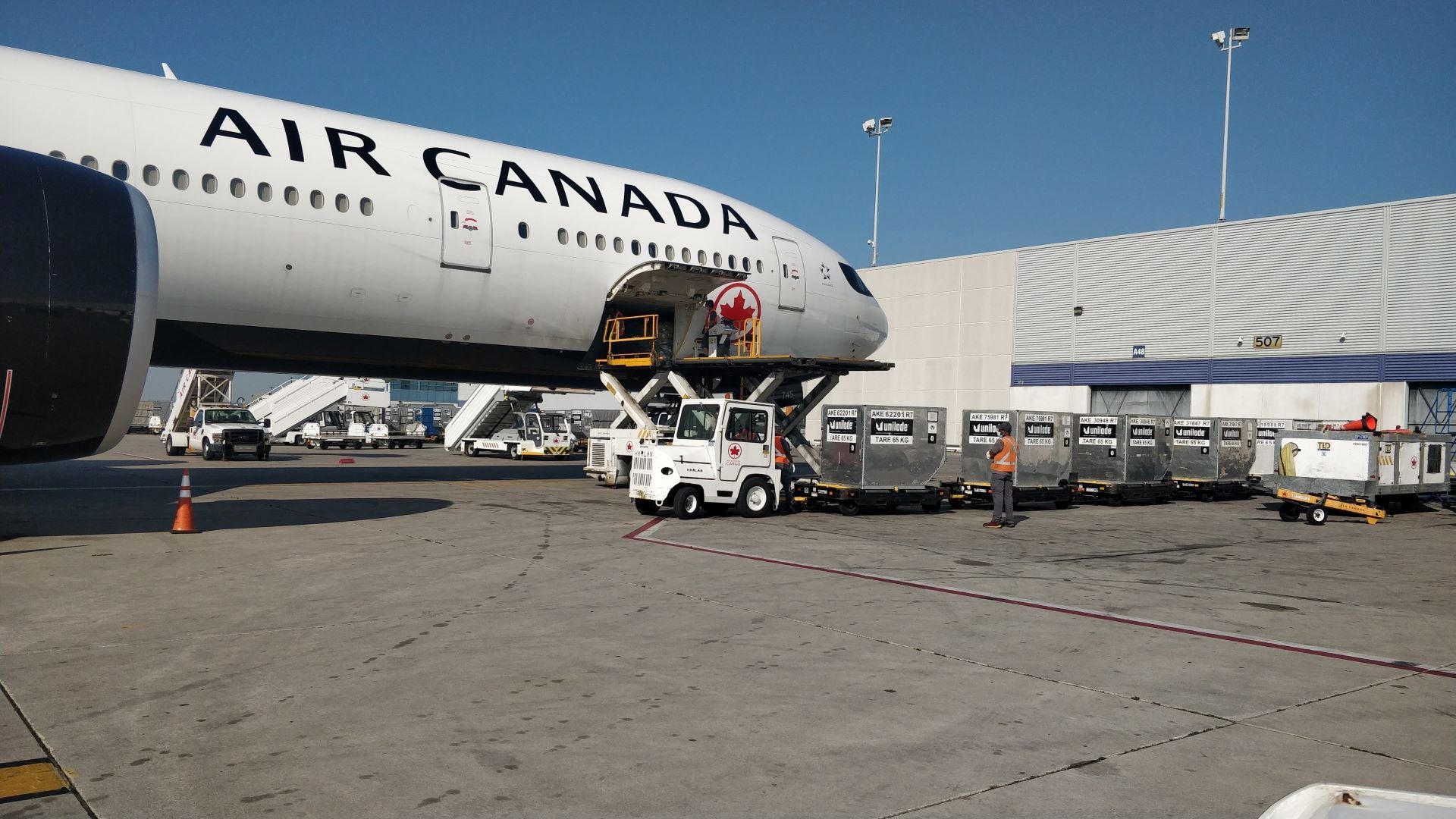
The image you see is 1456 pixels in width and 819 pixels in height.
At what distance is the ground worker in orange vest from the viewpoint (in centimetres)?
1702

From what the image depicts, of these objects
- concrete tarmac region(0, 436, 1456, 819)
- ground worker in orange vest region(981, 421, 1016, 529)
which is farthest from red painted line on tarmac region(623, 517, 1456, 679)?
ground worker in orange vest region(981, 421, 1016, 529)

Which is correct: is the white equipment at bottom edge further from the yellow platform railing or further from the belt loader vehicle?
the yellow platform railing

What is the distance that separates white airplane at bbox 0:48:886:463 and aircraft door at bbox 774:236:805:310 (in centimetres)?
6

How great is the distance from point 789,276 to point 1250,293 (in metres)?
21.8

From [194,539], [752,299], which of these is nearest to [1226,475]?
[752,299]

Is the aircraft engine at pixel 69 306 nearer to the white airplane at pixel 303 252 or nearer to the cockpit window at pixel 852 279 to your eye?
the white airplane at pixel 303 252

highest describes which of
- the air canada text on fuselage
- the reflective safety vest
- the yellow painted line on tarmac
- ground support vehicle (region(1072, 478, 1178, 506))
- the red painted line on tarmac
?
the air canada text on fuselage

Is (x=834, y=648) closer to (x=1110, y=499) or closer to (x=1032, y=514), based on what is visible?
(x=1032, y=514)

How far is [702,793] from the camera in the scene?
4.70m

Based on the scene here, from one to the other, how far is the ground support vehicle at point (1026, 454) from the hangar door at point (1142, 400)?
18038 mm

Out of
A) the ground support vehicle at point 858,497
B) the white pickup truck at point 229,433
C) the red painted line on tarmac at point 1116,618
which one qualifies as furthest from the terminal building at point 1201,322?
the red painted line on tarmac at point 1116,618

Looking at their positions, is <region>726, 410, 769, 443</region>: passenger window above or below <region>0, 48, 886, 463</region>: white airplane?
below

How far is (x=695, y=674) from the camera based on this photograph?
6.82 meters

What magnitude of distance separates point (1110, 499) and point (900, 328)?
25.7 metres
